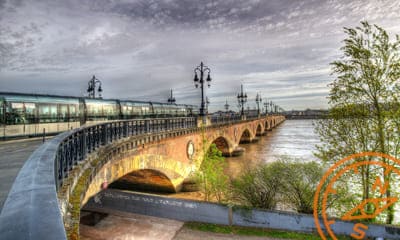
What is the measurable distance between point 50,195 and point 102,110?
77.7ft

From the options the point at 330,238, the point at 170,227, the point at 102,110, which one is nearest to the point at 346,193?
the point at 330,238

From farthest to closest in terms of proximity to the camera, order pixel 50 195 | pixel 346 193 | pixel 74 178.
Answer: pixel 346 193, pixel 74 178, pixel 50 195

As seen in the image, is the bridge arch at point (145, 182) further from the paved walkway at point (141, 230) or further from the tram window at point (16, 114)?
the tram window at point (16, 114)

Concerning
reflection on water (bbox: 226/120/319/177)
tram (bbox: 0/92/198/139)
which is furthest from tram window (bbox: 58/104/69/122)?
reflection on water (bbox: 226/120/319/177)

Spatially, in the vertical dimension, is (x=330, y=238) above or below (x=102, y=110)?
below

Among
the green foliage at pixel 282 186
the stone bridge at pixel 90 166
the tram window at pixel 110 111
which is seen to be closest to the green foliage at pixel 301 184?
the green foliage at pixel 282 186

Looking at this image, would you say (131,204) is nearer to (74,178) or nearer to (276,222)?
(276,222)

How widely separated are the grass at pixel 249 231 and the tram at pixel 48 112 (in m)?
8.70

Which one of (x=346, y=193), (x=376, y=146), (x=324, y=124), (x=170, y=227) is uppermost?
(x=324, y=124)

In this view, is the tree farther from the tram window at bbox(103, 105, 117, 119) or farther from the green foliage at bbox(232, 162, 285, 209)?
the tram window at bbox(103, 105, 117, 119)

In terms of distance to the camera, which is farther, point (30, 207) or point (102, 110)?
point (102, 110)

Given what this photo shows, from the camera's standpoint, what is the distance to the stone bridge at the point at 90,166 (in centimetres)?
128

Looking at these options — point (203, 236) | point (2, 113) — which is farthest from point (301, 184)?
point (2, 113)

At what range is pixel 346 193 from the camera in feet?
39.9
